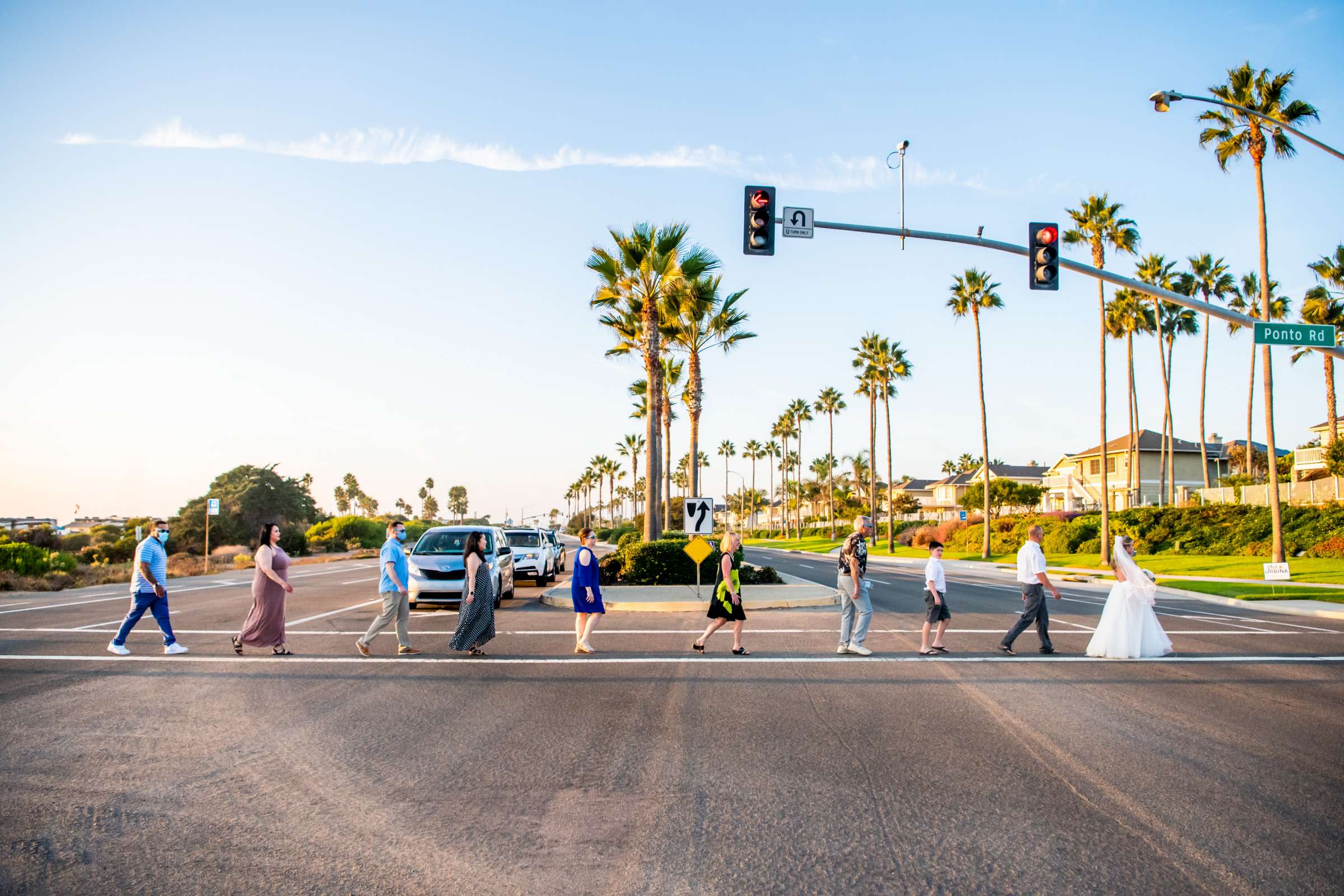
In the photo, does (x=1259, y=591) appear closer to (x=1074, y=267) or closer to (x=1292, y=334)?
(x=1292, y=334)

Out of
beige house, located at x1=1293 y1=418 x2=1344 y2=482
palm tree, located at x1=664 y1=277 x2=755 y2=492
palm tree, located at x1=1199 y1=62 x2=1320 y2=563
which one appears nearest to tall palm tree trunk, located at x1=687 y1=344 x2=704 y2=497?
palm tree, located at x1=664 y1=277 x2=755 y2=492

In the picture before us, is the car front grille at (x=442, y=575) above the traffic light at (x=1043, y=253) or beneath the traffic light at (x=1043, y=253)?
beneath

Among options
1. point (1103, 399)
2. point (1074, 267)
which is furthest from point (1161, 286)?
point (1074, 267)

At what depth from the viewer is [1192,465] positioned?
249 feet

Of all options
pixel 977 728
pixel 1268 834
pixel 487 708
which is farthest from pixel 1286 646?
pixel 487 708

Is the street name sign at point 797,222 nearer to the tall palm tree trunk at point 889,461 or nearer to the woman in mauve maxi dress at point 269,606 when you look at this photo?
the woman in mauve maxi dress at point 269,606

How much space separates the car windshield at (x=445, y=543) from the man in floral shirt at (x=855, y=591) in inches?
339

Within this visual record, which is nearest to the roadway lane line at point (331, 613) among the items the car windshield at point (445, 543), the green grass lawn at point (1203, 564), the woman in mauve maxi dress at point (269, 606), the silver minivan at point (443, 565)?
the silver minivan at point (443, 565)

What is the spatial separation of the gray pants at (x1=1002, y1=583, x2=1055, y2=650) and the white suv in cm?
1503

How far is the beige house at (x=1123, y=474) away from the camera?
7300 centimetres

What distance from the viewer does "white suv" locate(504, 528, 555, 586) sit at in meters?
25.3

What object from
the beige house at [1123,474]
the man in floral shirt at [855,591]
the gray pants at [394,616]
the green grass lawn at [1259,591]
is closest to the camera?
the man in floral shirt at [855,591]

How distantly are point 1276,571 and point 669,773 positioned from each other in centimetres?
2113

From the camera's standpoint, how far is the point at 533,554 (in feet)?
84.0
